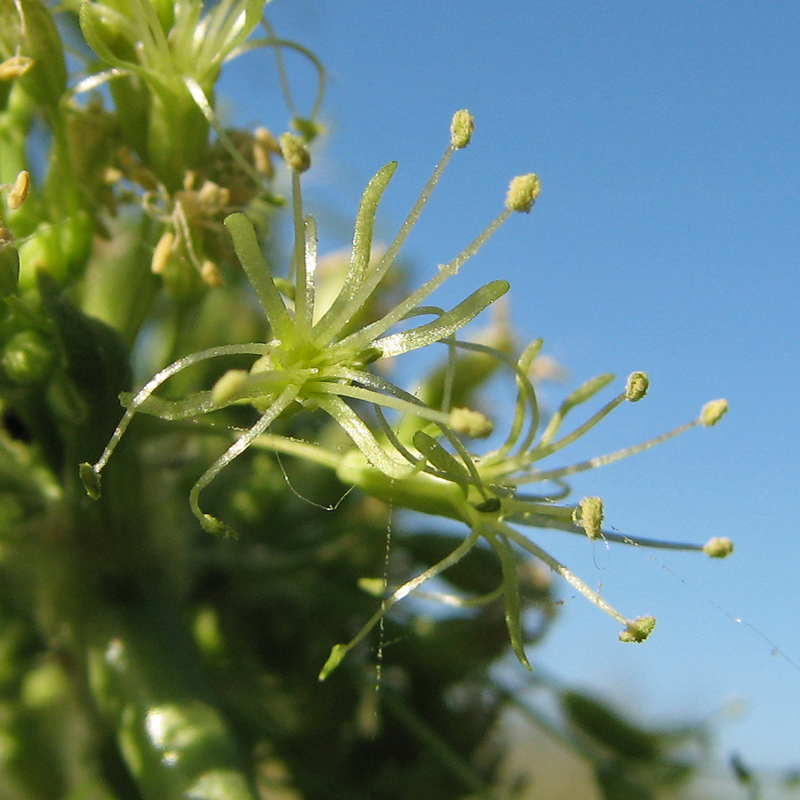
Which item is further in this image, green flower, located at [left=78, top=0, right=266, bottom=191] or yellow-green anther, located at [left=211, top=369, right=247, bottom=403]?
green flower, located at [left=78, top=0, right=266, bottom=191]

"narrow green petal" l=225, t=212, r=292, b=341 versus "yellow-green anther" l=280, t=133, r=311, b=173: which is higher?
"yellow-green anther" l=280, t=133, r=311, b=173

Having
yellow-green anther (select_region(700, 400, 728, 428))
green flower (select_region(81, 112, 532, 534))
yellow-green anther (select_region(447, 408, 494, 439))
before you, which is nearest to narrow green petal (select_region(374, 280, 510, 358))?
green flower (select_region(81, 112, 532, 534))

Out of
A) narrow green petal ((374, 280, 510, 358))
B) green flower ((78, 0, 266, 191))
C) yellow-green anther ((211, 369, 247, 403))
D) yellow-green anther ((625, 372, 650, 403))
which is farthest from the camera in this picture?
green flower ((78, 0, 266, 191))

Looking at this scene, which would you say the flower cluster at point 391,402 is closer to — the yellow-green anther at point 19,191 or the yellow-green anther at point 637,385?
the yellow-green anther at point 637,385

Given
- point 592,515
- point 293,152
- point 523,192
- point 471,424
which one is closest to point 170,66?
point 293,152

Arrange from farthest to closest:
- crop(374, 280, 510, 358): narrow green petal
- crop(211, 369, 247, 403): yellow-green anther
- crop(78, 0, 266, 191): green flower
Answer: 1. crop(78, 0, 266, 191): green flower
2. crop(374, 280, 510, 358): narrow green petal
3. crop(211, 369, 247, 403): yellow-green anther

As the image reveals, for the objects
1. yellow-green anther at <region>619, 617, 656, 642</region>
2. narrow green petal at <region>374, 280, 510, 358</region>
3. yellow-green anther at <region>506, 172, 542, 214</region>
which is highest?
yellow-green anther at <region>506, 172, 542, 214</region>

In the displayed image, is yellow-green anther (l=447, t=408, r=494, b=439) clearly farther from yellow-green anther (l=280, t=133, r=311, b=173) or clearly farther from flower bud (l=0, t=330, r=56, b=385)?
flower bud (l=0, t=330, r=56, b=385)

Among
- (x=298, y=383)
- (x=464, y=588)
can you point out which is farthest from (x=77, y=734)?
(x=298, y=383)
